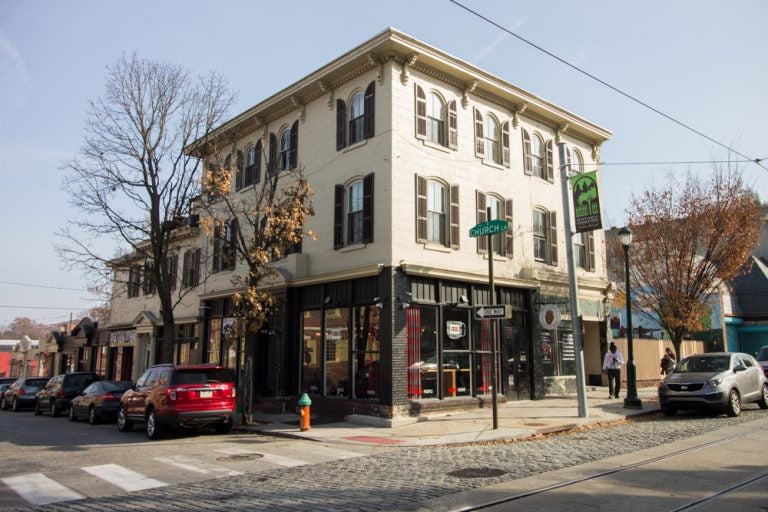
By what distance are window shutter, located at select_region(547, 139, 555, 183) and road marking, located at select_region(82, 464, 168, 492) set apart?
56.6 ft

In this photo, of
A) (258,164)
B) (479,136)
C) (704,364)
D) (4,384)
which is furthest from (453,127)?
(4,384)

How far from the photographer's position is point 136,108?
2031 cm

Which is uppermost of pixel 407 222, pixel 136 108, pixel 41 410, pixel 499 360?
pixel 136 108

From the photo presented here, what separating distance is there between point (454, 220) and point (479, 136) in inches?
131

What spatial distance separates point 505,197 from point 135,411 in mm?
12920

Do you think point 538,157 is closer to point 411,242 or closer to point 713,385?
point 411,242

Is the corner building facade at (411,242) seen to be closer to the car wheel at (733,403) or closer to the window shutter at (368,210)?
the window shutter at (368,210)

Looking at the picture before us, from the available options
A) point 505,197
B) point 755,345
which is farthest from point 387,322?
point 755,345

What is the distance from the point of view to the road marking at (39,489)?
780cm

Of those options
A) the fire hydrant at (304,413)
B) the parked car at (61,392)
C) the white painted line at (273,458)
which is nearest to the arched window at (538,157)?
the fire hydrant at (304,413)

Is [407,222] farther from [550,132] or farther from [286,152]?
[550,132]

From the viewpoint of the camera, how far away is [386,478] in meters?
8.50

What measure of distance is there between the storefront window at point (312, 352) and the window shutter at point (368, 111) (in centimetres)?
573

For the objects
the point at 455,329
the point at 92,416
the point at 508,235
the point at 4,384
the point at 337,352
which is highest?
the point at 508,235
